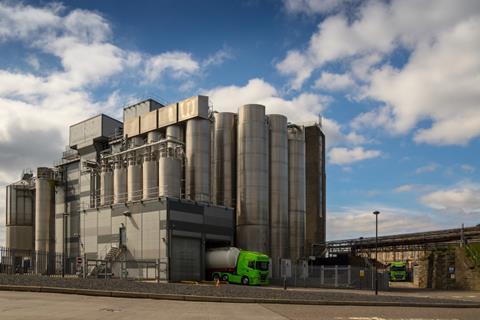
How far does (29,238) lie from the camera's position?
83938mm

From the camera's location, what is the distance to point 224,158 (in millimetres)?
65688

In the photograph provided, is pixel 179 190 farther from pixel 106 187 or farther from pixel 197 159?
pixel 106 187

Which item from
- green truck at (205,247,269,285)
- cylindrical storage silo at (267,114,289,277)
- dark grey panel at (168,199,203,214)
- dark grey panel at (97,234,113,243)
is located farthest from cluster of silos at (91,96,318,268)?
green truck at (205,247,269,285)

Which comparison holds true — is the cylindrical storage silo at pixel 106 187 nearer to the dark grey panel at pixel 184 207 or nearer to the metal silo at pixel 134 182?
the metal silo at pixel 134 182

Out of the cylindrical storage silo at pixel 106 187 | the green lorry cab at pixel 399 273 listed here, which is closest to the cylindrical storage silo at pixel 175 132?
the cylindrical storage silo at pixel 106 187

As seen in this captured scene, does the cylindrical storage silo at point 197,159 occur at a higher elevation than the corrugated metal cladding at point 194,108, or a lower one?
lower

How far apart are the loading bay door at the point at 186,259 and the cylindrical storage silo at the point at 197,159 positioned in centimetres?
777

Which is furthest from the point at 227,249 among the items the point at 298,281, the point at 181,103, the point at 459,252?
the point at 459,252

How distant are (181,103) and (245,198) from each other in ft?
45.0

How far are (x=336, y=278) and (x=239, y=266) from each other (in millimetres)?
9580

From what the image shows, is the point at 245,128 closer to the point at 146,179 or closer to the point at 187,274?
Result: the point at 146,179

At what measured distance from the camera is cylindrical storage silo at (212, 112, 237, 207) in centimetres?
6512

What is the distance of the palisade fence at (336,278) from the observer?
172 ft

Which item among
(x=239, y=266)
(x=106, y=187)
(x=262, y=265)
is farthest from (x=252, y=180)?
(x=106, y=187)
